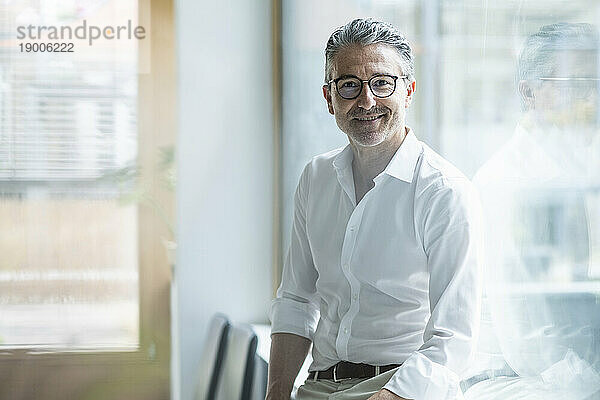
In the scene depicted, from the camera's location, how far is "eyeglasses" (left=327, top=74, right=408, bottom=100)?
154 centimetres

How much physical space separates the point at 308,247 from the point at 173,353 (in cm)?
174

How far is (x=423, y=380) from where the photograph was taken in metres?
1.39

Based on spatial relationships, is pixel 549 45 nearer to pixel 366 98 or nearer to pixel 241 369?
pixel 366 98

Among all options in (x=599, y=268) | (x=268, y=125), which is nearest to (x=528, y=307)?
(x=599, y=268)

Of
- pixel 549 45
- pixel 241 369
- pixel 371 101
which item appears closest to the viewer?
pixel 549 45

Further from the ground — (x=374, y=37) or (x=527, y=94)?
(x=374, y=37)

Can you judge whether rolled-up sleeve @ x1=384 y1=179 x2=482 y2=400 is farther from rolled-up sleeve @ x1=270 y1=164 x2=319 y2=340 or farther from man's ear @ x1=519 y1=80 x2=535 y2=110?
rolled-up sleeve @ x1=270 y1=164 x2=319 y2=340

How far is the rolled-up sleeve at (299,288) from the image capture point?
1767 mm

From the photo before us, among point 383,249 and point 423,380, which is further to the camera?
point 383,249

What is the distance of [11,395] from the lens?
131 inches

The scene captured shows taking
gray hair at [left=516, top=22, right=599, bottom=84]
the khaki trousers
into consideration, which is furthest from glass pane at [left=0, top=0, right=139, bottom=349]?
gray hair at [left=516, top=22, right=599, bottom=84]

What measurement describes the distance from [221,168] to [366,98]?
6.12ft

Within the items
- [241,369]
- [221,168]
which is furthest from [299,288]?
[221,168]

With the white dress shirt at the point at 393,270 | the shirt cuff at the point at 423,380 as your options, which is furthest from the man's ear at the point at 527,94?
the shirt cuff at the point at 423,380
